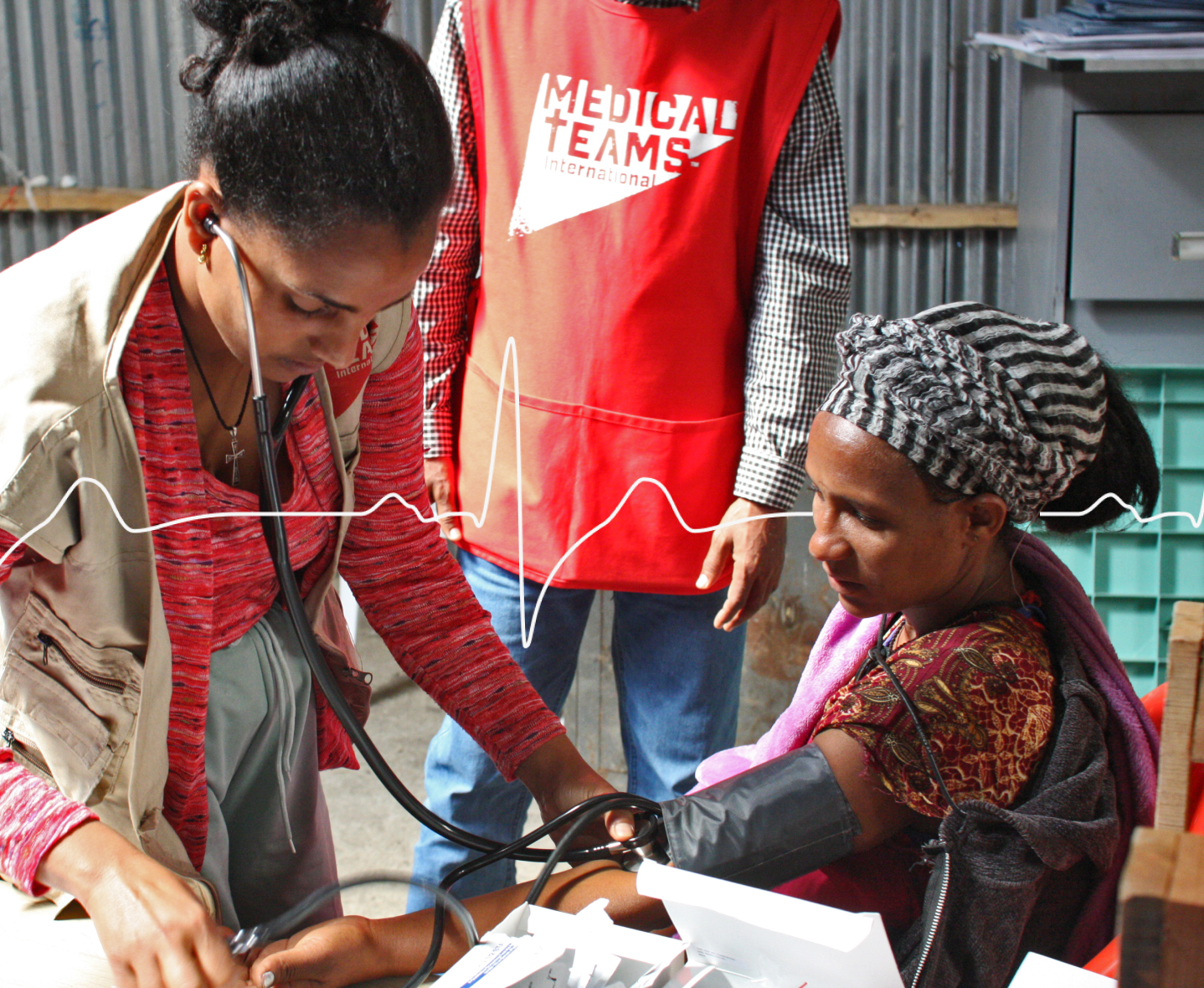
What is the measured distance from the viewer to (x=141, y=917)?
71 cm

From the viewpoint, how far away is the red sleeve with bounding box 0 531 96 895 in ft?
2.44

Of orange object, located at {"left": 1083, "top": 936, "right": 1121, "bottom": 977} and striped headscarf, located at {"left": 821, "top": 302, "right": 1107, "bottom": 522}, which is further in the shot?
striped headscarf, located at {"left": 821, "top": 302, "right": 1107, "bottom": 522}

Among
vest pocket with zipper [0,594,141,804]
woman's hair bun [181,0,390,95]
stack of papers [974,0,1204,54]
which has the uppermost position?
stack of papers [974,0,1204,54]

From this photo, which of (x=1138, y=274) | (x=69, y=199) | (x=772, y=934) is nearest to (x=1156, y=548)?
(x=1138, y=274)

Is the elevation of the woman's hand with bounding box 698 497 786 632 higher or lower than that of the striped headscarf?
lower

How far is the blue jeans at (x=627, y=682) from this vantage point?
1.57 metres

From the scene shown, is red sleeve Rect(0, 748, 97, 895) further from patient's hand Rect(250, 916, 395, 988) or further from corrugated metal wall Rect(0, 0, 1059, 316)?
corrugated metal wall Rect(0, 0, 1059, 316)

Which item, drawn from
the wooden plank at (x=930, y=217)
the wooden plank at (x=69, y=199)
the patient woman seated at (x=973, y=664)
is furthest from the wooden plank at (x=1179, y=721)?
the wooden plank at (x=69, y=199)

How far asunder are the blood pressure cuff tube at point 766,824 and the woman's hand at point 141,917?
357mm

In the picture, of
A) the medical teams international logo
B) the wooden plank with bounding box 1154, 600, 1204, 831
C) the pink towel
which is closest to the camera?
the wooden plank with bounding box 1154, 600, 1204, 831

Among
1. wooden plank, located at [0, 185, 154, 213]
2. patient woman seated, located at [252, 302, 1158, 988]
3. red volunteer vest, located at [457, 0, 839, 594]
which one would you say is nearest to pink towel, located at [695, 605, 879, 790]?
patient woman seated, located at [252, 302, 1158, 988]

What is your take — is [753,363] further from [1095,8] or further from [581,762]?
[1095,8]

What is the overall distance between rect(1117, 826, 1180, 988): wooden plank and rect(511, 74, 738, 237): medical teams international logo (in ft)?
3.97

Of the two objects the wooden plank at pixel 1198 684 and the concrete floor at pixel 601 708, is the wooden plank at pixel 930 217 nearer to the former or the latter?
the concrete floor at pixel 601 708
